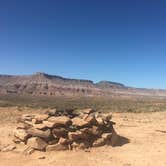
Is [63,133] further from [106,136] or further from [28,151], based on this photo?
[106,136]

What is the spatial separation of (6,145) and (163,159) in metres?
7.24

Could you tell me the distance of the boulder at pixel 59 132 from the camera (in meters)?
11.5

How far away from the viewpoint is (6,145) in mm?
11953

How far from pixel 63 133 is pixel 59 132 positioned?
0.70 feet

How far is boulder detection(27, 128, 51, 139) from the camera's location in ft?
37.2

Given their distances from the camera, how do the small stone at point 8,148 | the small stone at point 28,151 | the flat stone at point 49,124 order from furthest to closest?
the flat stone at point 49,124 < the small stone at point 8,148 < the small stone at point 28,151

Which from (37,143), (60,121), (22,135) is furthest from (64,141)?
(22,135)

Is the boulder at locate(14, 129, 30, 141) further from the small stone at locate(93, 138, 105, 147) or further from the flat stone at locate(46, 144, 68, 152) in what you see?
the small stone at locate(93, 138, 105, 147)

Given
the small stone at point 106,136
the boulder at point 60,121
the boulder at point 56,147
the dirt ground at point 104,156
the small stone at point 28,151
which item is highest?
the boulder at point 60,121

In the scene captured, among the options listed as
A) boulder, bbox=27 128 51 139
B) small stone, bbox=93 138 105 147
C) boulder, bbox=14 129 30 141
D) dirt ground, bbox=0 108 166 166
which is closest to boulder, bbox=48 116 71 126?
boulder, bbox=27 128 51 139

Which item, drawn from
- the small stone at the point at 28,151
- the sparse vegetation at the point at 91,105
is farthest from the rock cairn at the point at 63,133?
the sparse vegetation at the point at 91,105

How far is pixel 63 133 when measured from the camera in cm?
1164

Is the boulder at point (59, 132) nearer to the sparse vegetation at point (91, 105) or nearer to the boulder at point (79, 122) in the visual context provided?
the boulder at point (79, 122)

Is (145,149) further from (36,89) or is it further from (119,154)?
(36,89)
